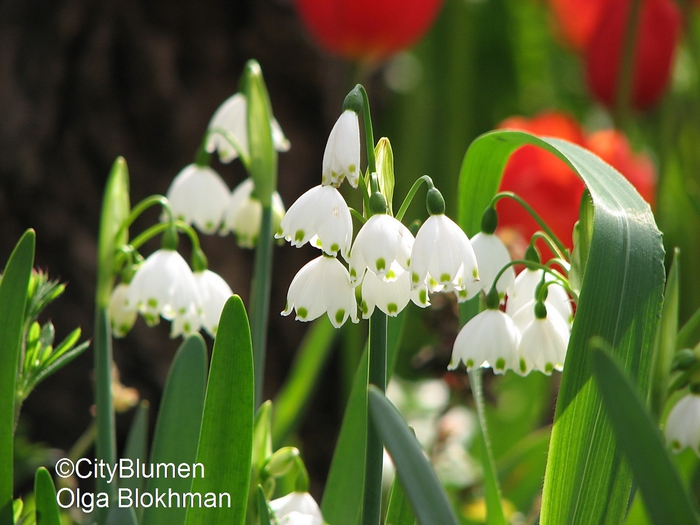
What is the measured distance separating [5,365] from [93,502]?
0.14 meters

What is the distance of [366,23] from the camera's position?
45.7 inches

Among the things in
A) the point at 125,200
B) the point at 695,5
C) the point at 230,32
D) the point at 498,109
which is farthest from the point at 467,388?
the point at 498,109

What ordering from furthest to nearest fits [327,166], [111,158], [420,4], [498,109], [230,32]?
[498,109], [230,32], [111,158], [420,4], [327,166]

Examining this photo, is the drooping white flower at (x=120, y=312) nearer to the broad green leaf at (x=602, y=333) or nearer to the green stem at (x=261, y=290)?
the green stem at (x=261, y=290)

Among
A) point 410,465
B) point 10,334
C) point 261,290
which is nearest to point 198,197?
point 261,290

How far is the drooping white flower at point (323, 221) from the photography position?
0.41 meters

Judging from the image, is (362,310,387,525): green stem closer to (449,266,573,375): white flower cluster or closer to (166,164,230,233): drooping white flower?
(449,266,573,375): white flower cluster

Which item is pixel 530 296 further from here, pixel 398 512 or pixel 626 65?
pixel 626 65

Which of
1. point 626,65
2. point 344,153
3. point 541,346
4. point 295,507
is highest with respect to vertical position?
point 626,65

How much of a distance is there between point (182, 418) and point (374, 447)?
200 mm

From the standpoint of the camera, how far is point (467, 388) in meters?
1.01

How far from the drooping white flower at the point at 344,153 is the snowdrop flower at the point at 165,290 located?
0.20 meters

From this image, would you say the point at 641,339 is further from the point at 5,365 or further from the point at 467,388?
the point at 467,388

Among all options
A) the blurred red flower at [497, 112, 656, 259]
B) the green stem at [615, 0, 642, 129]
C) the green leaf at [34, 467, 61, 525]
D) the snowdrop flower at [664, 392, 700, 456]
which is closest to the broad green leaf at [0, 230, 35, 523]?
the green leaf at [34, 467, 61, 525]
